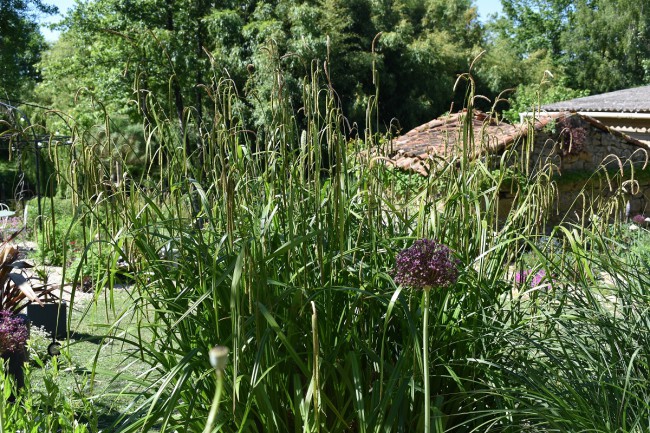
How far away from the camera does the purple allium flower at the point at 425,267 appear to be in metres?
1.49

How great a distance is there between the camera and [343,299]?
6.93 feet

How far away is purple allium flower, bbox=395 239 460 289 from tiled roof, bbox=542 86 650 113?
46.6ft

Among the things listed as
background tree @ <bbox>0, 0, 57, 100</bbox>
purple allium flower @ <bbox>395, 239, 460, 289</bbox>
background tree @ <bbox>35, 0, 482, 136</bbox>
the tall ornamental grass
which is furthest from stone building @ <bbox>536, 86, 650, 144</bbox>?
background tree @ <bbox>0, 0, 57, 100</bbox>

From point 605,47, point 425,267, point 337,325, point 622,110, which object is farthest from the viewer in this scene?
point 605,47

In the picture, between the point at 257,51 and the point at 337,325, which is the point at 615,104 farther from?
the point at 337,325

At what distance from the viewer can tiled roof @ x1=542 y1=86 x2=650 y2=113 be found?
48.6ft

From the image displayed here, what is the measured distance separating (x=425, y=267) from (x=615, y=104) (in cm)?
1555

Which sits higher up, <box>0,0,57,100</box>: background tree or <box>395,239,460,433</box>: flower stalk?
<box>0,0,57,100</box>: background tree

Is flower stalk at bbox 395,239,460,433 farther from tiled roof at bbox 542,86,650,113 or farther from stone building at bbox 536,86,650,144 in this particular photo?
tiled roof at bbox 542,86,650,113

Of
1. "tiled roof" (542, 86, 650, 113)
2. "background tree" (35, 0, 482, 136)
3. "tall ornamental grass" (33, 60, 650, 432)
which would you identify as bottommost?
"tall ornamental grass" (33, 60, 650, 432)

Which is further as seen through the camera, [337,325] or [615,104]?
[615,104]

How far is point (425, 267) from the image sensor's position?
150 cm

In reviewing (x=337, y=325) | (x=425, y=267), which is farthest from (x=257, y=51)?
(x=425, y=267)

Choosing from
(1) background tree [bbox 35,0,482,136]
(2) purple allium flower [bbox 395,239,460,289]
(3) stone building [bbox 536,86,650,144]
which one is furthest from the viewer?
(1) background tree [bbox 35,0,482,136]
